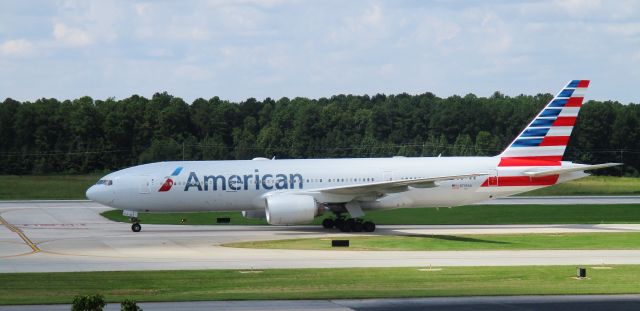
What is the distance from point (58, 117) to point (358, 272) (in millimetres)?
100255

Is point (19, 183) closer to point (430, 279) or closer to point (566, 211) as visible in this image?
point (566, 211)

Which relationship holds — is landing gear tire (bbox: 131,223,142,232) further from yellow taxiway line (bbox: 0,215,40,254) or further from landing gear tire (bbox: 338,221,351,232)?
landing gear tire (bbox: 338,221,351,232)

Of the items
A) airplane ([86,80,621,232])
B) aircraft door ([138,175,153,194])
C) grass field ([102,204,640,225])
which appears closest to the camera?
airplane ([86,80,621,232])

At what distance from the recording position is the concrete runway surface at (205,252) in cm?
3581

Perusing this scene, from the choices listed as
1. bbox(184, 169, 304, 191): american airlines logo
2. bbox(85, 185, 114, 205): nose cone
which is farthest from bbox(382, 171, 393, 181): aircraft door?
bbox(85, 185, 114, 205): nose cone

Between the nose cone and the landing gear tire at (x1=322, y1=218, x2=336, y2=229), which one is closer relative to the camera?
the nose cone

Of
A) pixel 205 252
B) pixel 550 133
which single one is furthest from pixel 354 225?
pixel 550 133

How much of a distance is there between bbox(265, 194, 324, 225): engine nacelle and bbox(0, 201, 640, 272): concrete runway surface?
774 mm

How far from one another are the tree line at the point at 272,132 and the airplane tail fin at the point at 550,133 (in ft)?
197

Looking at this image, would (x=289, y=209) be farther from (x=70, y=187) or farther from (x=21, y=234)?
(x=70, y=187)

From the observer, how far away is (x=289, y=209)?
156 feet

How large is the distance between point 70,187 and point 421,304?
227 feet

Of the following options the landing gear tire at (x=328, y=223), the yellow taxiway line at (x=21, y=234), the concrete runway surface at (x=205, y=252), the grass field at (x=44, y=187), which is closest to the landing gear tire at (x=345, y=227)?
the concrete runway surface at (x=205, y=252)

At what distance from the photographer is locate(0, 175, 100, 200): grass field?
282ft
